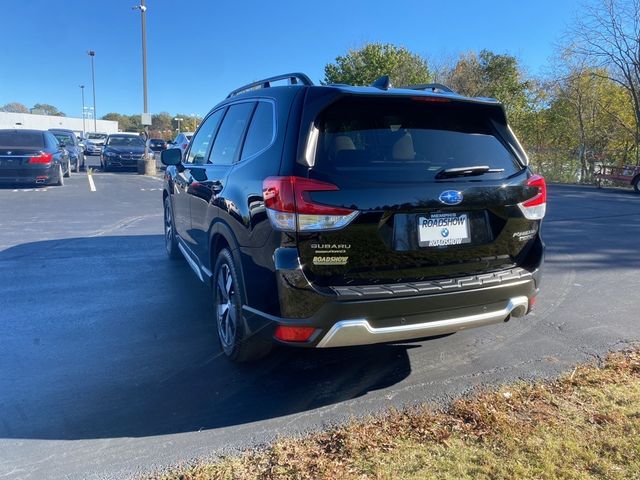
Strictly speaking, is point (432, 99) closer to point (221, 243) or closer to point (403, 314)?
point (403, 314)

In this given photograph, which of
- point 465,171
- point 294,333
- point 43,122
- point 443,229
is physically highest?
point 43,122

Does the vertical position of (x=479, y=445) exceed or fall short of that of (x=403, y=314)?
it falls short

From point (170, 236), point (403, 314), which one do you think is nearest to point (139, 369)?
point (403, 314)

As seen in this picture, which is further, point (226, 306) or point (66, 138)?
point (66, 138)

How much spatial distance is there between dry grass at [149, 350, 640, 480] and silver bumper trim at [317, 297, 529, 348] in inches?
18.0

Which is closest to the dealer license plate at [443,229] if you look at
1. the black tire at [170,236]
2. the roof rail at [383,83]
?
the roof rail at [383,83]

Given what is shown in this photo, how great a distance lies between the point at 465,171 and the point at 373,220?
2.37 feet

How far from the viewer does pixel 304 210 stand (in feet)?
9.39

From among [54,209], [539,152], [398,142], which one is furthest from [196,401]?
[539,152]

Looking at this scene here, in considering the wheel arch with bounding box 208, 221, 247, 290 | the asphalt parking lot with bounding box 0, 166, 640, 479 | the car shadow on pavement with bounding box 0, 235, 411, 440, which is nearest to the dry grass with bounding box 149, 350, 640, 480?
the asphalt parking lot with bounding box 0, 166, 640, 479

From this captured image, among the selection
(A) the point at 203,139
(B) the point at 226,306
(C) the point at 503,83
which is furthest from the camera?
(C) the point at 503,83

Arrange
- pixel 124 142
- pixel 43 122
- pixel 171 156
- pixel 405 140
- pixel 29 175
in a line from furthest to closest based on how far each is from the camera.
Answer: pixel 43 122, pixel 124 142, pixel 29 175, pixel 171 156, pixel 405 140

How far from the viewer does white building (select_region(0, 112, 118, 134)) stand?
64369 mm

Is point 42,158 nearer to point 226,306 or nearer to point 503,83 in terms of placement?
point 226,306
